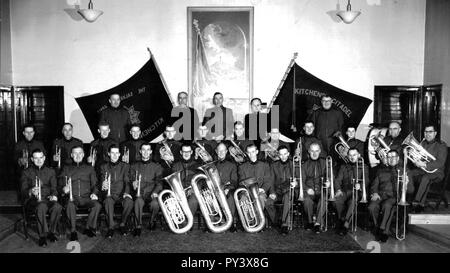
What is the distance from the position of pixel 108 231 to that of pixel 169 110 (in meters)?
3.48

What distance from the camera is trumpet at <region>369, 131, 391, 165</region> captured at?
26.0ft

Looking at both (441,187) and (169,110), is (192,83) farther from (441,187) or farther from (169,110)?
(441,187)

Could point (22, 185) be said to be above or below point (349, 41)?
below

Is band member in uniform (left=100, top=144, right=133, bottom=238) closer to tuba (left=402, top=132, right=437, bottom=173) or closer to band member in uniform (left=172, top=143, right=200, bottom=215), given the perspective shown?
band member in uniform (left=172, top=143, right=200, bottom=215)

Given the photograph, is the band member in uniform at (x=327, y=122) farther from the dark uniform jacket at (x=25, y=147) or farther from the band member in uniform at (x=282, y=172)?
the dark uniform jacket at (x=25, y=147)

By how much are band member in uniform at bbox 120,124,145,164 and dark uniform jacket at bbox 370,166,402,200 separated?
413 cm

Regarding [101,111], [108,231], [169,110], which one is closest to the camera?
[108,231]

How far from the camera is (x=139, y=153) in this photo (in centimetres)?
873

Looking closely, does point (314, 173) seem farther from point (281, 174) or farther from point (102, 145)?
point (102, 145)

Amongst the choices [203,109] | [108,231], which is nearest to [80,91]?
[203,109]

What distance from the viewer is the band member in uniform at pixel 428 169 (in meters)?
7.86

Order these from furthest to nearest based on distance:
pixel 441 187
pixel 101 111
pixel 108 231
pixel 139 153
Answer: pixel 101 111, pixel 139 153, pixel 441 187, pixel 108 231

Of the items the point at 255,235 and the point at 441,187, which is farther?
the point at 441,187

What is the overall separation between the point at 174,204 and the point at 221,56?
13.8ft
